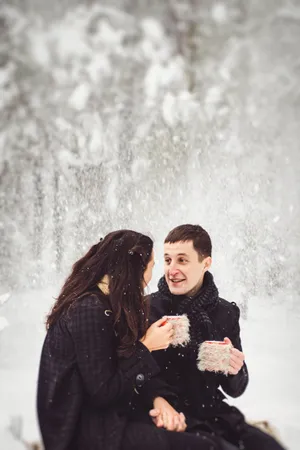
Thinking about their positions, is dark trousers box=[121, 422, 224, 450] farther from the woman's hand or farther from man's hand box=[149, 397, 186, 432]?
the woman's hand

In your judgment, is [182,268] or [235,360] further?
[182,268]

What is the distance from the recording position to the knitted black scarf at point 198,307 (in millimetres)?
1431

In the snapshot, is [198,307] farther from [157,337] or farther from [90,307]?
[90,307]

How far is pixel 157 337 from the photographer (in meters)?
1.22

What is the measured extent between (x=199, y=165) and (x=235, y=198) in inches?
9.5

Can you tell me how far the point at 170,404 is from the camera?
1.31 meters

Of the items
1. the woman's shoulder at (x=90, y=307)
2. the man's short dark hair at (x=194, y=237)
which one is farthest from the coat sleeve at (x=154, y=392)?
the man's short dark hair at (x=194, y=237)

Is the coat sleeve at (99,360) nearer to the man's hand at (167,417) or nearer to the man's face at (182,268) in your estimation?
the man's hand at (167,417)

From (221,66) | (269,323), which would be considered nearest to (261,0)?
(221,66)

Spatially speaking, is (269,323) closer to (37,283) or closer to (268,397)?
(268,397)

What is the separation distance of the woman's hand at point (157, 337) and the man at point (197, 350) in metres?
0.15

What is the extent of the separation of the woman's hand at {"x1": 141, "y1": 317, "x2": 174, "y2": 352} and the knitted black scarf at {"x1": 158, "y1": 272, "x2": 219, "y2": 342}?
0.53ft

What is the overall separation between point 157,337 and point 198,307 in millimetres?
273

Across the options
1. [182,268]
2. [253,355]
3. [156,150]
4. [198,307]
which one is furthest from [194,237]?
[253,355]
